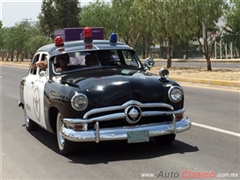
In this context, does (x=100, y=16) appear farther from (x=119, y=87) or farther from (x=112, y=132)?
(x=112, y=132)

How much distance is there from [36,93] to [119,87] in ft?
6.54

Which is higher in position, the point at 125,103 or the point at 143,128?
the point at 125,103

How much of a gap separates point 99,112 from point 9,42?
65294 mm

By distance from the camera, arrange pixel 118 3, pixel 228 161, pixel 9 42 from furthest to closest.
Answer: pixel 9 42, pixel 118 3, pixel 228 161

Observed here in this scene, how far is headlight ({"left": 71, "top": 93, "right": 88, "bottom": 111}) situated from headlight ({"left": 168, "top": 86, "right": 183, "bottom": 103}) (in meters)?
1.27

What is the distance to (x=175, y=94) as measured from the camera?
→ 616cm

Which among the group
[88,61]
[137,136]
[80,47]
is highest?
[80,47]

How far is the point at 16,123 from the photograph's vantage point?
9.62 m

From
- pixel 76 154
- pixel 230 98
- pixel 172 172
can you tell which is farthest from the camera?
pixel 230 98

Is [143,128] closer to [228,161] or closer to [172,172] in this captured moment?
[172,172]

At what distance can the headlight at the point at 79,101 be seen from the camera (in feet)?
18.8

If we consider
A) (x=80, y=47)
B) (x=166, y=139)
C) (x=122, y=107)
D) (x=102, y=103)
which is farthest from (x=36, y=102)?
(x=166, y=139)

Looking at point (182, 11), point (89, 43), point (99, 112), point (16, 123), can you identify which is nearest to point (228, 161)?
point (99, 112)

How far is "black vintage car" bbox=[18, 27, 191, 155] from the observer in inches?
225
